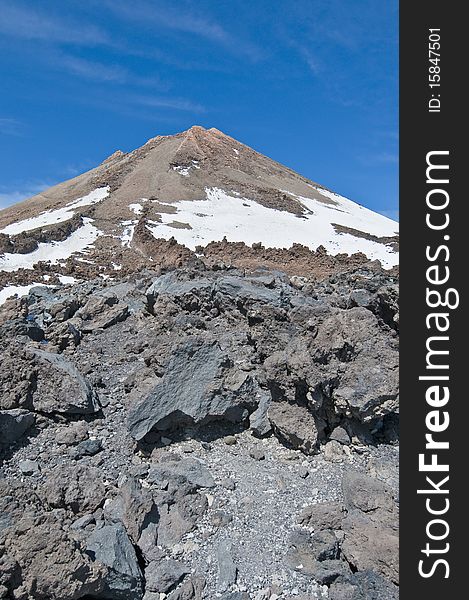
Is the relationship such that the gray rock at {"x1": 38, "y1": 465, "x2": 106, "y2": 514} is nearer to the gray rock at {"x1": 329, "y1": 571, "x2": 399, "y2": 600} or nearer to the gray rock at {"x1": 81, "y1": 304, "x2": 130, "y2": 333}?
the gray rock at {"x1": 329, "y1": 571, "x2": 399, "y2": 600}

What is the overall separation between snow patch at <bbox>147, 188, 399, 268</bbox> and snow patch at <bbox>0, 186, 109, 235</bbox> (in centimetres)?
893

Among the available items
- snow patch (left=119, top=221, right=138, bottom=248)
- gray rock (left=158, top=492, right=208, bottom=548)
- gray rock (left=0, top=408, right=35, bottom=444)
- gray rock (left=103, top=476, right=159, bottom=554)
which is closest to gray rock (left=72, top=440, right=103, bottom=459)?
gray rock (left=0, top=408, right=35, bottom=444)

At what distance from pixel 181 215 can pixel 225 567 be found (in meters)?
38.5

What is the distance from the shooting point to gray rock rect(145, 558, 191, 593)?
4457 millimetres

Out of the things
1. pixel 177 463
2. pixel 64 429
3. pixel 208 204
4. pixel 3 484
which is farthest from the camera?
pixel 208 204

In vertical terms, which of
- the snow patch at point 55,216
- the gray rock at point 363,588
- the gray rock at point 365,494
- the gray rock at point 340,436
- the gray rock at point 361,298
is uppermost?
the snow patch at point 55,216

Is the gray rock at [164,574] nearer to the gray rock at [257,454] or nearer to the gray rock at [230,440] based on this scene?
the gray rock at [257,454]

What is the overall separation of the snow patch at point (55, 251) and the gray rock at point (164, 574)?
2265 centimetres

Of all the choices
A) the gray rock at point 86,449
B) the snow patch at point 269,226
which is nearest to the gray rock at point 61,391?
the gray rock at point 86,449

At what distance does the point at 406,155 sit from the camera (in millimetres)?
3834

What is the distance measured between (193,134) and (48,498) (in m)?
70.7

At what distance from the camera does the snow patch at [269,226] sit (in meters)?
34.4

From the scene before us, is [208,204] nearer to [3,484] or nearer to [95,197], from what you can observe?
[95,197]

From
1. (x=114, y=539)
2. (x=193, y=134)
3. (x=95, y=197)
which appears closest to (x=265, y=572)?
(x=114, y=539)
